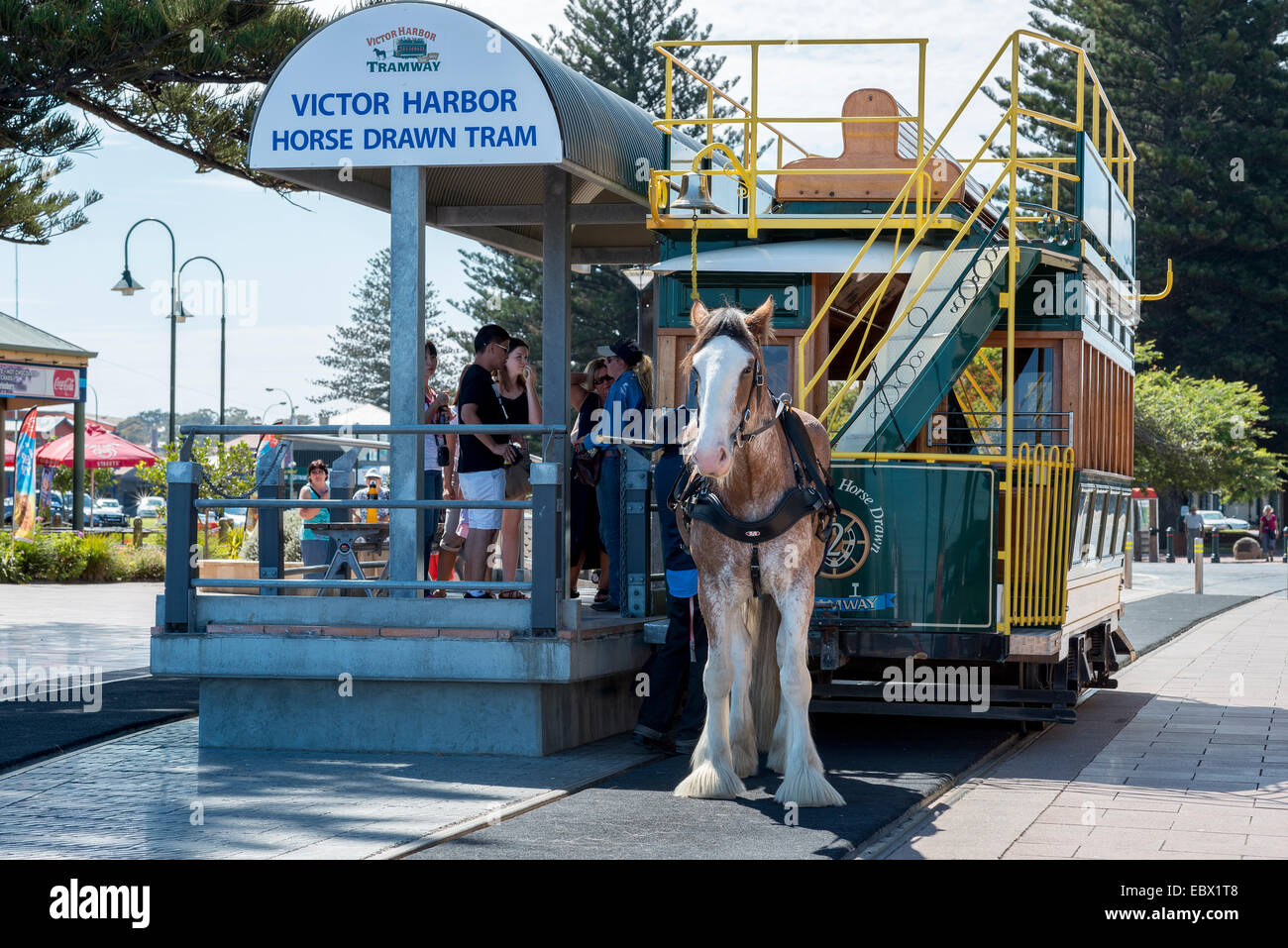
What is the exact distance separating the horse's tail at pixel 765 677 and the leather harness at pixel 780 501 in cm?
56

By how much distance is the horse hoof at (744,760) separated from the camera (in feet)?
28.0

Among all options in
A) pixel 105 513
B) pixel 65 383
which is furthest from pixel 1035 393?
pixel 105 513

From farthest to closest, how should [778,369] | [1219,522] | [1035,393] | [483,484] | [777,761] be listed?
[1219,522], [1035,393], [778,369], [483,484], [777,761]

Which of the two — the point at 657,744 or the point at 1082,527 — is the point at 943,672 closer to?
the point at 1082,527

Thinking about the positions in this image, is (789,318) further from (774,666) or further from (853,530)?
(774,666)

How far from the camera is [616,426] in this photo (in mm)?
10023

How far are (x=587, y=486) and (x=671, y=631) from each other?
7.46 ft

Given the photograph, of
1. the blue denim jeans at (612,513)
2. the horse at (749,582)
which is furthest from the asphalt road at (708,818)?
the blue denim jeans at (612,513)

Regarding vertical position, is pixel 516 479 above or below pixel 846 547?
above

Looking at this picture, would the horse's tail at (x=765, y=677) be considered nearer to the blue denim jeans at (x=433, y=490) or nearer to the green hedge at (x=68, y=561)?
the blue denim jeans at (x=433, y=490)

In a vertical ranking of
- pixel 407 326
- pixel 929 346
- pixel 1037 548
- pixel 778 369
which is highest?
pixel 407 326

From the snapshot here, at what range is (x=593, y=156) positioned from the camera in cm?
1061

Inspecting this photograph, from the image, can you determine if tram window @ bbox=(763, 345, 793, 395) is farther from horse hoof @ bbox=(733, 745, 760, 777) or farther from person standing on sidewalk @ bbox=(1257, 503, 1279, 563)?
person standing on sidewalk @ bbox=(1257, 503, 1279, 563)
